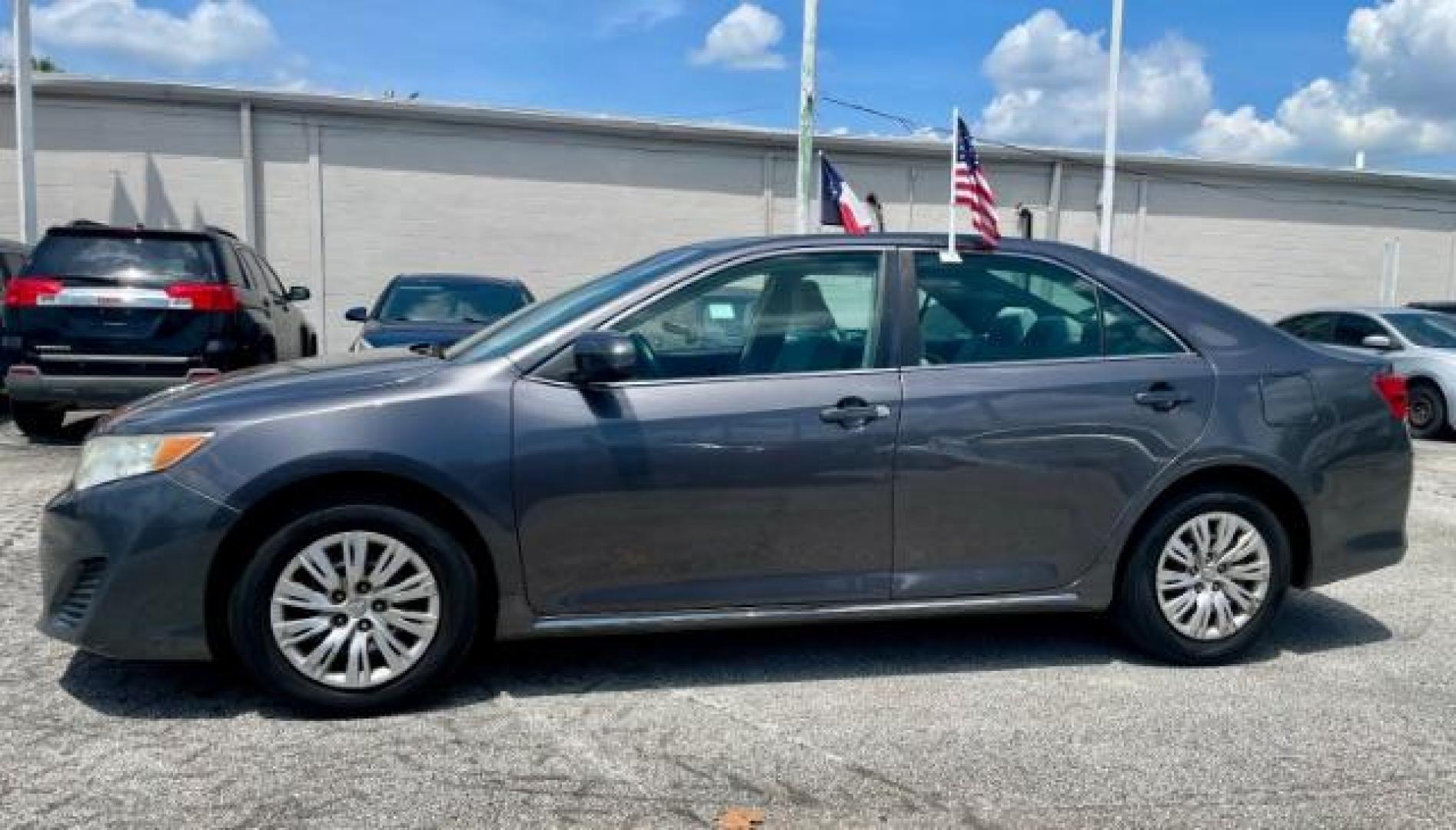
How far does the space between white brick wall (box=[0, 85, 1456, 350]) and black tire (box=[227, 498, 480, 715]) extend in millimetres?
14936

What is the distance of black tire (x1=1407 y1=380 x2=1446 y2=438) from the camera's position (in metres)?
11.8

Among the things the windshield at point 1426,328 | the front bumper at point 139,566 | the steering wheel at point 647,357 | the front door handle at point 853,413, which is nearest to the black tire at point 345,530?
the front bumper at point 139,566

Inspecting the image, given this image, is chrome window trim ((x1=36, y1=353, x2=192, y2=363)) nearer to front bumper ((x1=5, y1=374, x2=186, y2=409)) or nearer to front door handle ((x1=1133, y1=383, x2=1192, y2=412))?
front bumper ((x1=5, y1=374, x2=186, y2=409))

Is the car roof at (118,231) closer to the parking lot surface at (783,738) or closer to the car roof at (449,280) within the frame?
the car roof at (449,280)

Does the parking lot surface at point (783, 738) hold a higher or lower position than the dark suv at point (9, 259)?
lower

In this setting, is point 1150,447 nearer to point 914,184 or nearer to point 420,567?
point 420,567

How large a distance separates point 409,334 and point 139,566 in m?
5.68

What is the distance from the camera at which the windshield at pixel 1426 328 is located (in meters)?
12.2

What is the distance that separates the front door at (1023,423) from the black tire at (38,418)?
7.72 metres

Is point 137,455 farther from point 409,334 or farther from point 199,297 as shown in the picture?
point 409,334

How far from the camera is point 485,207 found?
17.9m

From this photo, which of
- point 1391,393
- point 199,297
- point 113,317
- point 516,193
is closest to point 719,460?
point 1391,393

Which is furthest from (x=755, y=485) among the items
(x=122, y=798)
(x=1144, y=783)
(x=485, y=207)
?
(x=485, y=207)

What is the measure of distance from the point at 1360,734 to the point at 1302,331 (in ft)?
36.2
